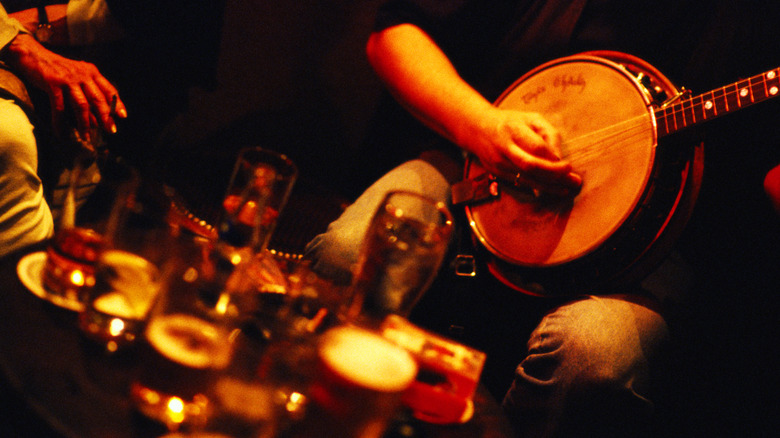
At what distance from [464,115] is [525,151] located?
0.19 meters

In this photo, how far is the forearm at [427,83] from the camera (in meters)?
1.23

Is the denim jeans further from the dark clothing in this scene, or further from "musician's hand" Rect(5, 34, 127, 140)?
"musician's hand" Rect(5, 34, 127, 140)

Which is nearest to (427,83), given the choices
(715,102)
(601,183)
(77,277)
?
(601,183)

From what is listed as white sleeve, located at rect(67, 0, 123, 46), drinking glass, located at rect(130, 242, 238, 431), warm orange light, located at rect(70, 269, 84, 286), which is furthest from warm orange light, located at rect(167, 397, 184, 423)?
white sleeve, located at rect(67, 0, 123, 46)

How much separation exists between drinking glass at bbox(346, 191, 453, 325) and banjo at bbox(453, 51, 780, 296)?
54cm

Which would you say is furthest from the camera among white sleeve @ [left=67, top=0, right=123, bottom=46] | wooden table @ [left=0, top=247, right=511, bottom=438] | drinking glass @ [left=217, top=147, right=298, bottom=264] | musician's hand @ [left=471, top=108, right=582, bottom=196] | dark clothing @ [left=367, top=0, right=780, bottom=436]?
white sleeve @ [left=67, top=0, right=123, bottom=46]

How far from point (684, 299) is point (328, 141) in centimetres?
150

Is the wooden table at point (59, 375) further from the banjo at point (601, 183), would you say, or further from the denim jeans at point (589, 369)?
the banjo at point (601, 183)

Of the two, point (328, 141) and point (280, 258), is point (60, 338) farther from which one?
point (328, 141)

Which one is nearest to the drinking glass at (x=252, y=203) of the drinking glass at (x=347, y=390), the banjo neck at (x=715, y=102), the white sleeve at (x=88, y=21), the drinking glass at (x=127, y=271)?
the drinking glass at (x=127, y=271)

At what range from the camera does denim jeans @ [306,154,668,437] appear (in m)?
0.95

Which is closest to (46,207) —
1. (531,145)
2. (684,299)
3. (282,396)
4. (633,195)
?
(282,396)

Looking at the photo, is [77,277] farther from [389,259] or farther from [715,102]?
[715,102]

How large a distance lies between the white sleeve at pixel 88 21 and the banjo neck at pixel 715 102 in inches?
57.4
